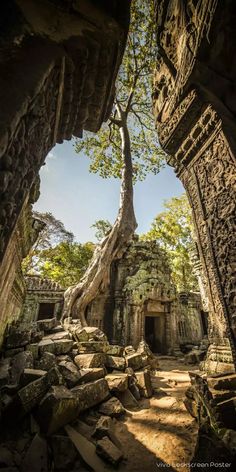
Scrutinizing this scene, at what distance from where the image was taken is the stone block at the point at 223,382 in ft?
8.63

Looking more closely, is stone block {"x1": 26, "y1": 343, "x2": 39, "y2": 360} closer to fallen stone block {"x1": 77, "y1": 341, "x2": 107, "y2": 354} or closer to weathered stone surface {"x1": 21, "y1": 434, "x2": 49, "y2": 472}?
fallen stone block {"x1": 77, "y1": 341, "x2": 107, "y2": 354}

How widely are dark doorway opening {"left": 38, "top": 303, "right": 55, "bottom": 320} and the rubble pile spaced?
8917 mm

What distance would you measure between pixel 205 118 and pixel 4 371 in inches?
178

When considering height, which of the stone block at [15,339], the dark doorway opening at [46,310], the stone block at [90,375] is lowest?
the stone block at [90,375]

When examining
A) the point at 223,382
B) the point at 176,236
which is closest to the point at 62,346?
the point at 223,382

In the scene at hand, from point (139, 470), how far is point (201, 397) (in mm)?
1122

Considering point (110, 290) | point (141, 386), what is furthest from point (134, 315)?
point (141, 386)

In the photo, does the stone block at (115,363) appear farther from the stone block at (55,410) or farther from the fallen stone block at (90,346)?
the stone block at (55,410)

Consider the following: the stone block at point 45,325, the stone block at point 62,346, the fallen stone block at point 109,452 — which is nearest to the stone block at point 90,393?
the fallen stone block at point 109,452

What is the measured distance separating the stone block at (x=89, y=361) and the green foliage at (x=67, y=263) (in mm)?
10990

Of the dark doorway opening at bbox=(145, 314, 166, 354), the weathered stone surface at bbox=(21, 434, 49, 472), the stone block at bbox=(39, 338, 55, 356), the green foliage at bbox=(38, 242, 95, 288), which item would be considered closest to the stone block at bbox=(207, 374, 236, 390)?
the weathered stone surface at bbox=(21, 434, 49, 472)

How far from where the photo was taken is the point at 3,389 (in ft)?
9.51

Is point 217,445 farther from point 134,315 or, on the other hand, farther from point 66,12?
point 134,315

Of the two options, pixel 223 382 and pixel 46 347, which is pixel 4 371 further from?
pixel 223 382
